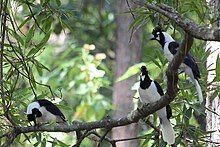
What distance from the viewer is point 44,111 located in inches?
152

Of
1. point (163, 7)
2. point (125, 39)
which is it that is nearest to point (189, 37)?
point (163, 7)

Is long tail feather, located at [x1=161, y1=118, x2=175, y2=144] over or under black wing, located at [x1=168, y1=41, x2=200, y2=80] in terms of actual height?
under

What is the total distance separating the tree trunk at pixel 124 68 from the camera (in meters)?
4.91

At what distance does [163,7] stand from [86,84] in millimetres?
3534

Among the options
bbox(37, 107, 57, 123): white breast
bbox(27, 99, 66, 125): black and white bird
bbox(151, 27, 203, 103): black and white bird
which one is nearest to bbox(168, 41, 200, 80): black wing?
bbox(151, 27, 203, 103): black and white bird

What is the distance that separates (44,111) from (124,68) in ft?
4.84

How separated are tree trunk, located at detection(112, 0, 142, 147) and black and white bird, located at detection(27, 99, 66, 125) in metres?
1.11

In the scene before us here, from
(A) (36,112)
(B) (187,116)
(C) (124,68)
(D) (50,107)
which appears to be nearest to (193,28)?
(B) (187,116)

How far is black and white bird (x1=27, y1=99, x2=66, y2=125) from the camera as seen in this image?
3579 mm

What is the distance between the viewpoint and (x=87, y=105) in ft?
18.2

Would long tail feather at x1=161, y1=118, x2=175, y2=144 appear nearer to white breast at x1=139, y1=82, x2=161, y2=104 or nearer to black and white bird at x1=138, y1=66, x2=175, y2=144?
black and white bird at x1=138, y1=66, x2=175, y2=144

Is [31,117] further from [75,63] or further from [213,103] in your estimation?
[75,63]

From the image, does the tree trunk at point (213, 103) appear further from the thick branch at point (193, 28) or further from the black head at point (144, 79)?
the thick branch at point (193, 28)

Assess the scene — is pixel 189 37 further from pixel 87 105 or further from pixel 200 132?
pixel 87 105
